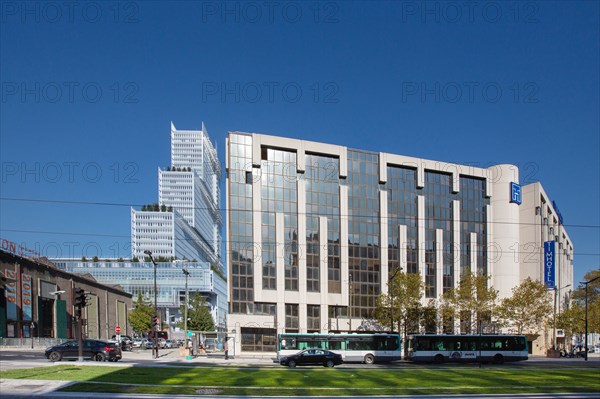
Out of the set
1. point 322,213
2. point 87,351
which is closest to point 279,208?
point 322,213

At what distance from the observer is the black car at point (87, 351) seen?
124ft

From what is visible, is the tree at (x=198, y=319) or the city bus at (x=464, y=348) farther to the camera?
the tree at (x=198, y=319)

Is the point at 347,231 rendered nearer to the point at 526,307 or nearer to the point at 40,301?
the point at 526,307

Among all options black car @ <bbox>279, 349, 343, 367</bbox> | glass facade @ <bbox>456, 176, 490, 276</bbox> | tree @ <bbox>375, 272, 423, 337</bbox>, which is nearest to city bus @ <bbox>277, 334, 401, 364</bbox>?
black car @ <bbox>279, 349, 343, 367</bbox>

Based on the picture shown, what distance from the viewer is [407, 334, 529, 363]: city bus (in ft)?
180

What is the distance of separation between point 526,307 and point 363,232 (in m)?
24.0

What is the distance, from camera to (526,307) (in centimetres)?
7288

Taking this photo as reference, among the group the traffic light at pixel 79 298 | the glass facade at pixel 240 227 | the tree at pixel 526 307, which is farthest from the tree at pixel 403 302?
the traffic light at pixel 79 298

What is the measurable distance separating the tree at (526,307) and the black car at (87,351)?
5119cm

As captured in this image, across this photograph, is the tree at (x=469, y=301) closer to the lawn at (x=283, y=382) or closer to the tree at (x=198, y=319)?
the lawn at (x=283, y=382)

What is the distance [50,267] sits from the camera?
77.6 m

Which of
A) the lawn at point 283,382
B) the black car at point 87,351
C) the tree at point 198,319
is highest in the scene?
the lawn at point 283,382

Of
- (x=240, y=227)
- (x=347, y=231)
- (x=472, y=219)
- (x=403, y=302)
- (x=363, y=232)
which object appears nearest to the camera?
(x=240, y=227)

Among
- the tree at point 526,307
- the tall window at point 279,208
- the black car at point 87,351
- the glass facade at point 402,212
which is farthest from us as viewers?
the glass facade at point 402,212
